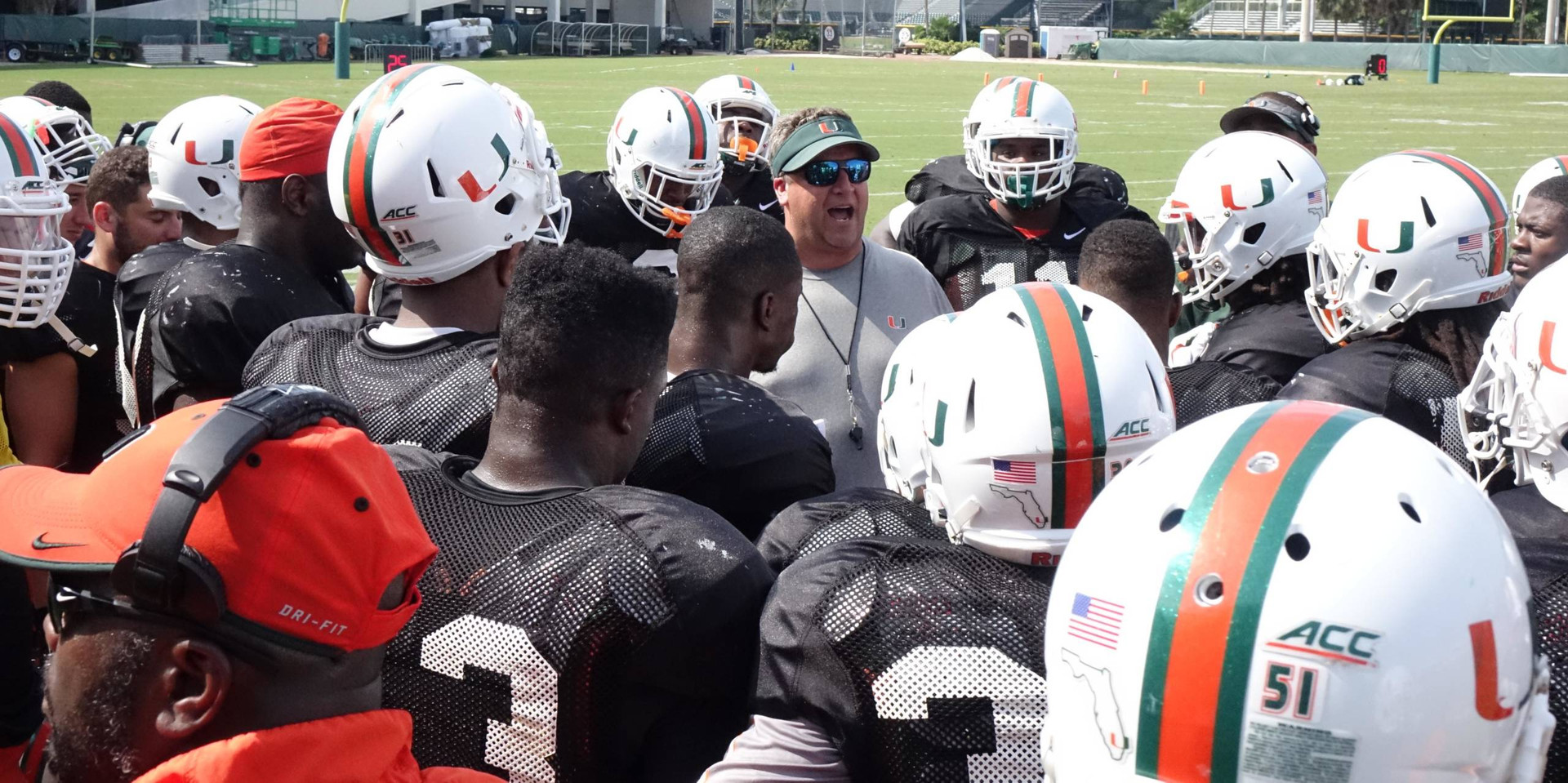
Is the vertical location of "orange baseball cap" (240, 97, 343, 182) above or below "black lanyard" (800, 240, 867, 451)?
above

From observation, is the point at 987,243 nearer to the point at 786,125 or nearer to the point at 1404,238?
the point at 786,125

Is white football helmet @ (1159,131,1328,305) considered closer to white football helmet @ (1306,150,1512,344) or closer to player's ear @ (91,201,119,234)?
white football helmet @ (1306,150,1512,344)

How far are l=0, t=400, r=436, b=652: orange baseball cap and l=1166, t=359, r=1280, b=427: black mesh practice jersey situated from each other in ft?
8.05

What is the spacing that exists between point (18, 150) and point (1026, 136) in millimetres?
3750

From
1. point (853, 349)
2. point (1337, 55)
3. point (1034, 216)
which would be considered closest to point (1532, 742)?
point (853, 349)

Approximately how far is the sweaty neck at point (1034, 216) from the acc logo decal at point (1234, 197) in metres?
1.31

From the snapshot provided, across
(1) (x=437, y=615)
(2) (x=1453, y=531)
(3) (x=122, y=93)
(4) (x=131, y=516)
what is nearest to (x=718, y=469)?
(1) (x=437, y=615)

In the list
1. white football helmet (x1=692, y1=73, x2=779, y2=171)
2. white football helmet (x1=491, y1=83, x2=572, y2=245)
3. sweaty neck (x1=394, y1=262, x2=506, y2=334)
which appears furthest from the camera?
white football helmet (x1=692, y1=73, x2=779, y2=171)

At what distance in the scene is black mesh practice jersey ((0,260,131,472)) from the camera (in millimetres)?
4305

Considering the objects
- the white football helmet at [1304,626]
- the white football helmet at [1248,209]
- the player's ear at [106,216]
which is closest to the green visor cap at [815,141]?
the white football helmet at [1248,209]

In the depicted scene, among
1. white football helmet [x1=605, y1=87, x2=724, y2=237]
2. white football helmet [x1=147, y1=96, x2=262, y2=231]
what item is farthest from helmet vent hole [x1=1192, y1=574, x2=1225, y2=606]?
white football helmet [x1=605, y1=87, x2=724, y2=237]

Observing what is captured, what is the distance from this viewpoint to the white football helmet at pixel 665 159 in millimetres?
5844

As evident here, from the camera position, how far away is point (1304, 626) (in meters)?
1.47

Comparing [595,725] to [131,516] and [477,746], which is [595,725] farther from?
[131,516]
